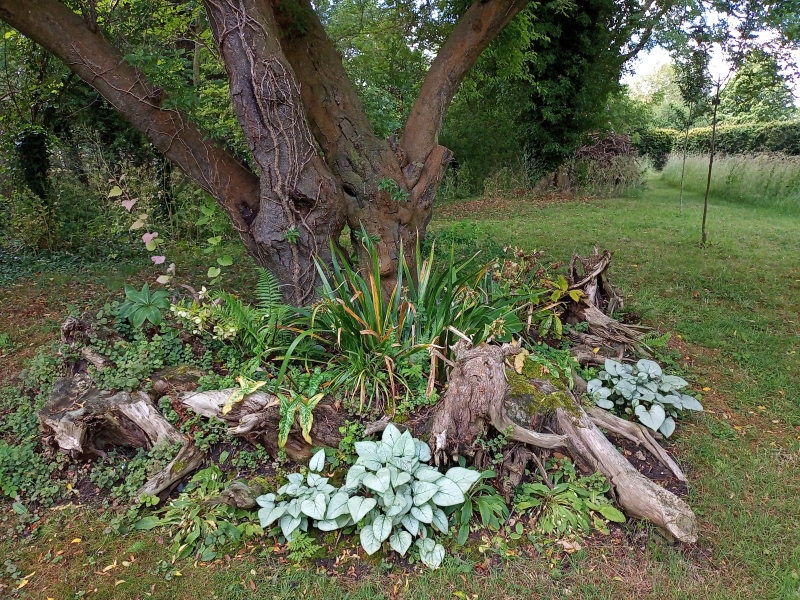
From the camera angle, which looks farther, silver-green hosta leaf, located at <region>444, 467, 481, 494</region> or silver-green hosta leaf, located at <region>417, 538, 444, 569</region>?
silver-green hosta leaf, located at <region>444, 467, 481, 494</region>

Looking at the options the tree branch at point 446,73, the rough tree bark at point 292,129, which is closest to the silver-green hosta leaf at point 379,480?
the rough tree bark at point 292,129

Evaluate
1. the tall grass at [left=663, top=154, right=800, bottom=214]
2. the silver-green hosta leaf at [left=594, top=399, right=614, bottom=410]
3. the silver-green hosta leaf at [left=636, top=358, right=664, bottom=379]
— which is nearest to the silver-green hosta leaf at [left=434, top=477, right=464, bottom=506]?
the silver-green hosta leaf at [left=594, top=399, right=614, bottom=410]

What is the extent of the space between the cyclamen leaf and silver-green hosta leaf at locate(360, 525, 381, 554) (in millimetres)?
16

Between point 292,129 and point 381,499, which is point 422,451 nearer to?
point 381,499

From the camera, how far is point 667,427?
2947mm

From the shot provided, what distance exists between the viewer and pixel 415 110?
434 centimetres

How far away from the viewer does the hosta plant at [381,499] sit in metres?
2.27

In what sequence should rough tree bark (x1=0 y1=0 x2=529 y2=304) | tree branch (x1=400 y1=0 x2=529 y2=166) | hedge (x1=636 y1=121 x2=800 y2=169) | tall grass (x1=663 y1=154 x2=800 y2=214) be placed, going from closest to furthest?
rough tree bark (x1=0 y1=0 x2=529 y2=304) < tree branch (x1=400 y1=0 x2=529 y2=166) < tall grass (x1=663 y1=154 x2=800 y2=214) < hedge (x1=636 y1=121 x2=800 y2=169)

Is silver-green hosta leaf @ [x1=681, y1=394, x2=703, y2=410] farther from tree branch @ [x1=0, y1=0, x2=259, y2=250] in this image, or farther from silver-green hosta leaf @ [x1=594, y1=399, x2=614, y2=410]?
tree branch @ [x1=0, y1=0, x2=259, y2=250]

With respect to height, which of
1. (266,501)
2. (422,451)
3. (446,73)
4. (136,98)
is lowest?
(266,501)

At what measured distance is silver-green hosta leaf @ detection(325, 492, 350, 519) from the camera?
2307mm

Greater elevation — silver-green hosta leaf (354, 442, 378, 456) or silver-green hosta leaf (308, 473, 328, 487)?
silver-green hosta leaf (354, 442, 378, 456)

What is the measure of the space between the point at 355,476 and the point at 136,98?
2.81 meters

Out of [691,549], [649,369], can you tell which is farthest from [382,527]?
[649,369]
